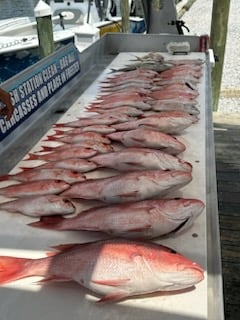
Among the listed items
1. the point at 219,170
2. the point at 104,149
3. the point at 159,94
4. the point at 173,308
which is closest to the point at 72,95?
the point at 159,94

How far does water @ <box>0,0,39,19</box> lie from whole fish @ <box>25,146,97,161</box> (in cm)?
1558

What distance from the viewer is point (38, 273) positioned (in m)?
1.31

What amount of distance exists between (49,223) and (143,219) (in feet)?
1.38

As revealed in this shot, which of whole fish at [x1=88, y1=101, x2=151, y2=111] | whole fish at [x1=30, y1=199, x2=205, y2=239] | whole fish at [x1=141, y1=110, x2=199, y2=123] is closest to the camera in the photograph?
whole fish at [x1=30, y1=199, x2=205, y2=239]

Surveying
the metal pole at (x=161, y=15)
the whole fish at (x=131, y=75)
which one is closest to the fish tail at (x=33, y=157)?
the whole fish at (x=131, y=75)

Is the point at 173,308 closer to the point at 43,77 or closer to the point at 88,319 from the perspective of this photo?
the point at 88,319

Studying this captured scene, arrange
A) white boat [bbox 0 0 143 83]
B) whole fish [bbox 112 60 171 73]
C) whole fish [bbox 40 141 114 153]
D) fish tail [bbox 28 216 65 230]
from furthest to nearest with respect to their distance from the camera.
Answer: white boat [bbox 0 0 143 83], whole fish [bbox 112 60 171 73], whole fish [bbox 40 141 114 153], fish tail [bbox 28 216 65 230]

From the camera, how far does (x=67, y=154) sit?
82.5 inches

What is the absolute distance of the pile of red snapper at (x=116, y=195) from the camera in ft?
4.00

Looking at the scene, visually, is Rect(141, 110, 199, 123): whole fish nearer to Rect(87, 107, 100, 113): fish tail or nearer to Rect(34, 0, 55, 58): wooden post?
Rect(87, 107, 100, 113): fish tail

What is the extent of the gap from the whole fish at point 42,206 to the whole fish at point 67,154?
413mm

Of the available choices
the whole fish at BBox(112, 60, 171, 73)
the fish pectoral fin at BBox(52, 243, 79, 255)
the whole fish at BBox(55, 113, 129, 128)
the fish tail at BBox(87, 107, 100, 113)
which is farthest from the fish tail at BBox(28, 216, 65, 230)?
the whole fish at BBox(112, 60, 171, 73)

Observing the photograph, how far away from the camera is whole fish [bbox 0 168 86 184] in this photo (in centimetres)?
187

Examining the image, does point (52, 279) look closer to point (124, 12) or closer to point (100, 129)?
point (100, 129)
